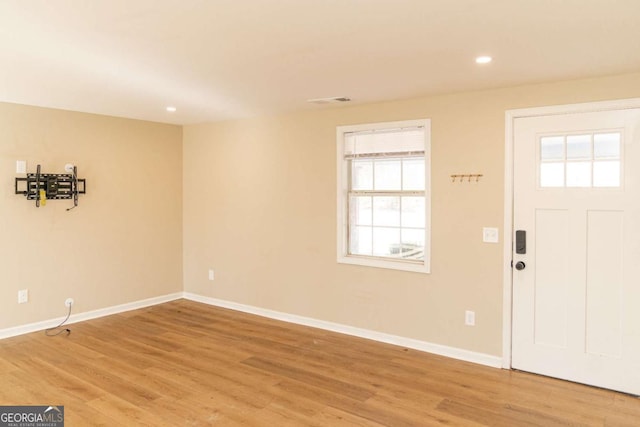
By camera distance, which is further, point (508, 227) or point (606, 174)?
point (508, 227)

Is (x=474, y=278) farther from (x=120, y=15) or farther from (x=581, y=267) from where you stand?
(x=120, y=15)

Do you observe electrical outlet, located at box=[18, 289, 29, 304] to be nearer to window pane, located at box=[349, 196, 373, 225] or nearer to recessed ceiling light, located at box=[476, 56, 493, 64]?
window pane, located at box=[349, 196, 373, 225]

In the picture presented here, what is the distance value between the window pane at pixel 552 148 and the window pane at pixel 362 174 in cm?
160

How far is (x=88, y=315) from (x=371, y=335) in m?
3.19

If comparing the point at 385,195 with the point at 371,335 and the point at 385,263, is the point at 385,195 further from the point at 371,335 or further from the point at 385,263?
the point at 371,335

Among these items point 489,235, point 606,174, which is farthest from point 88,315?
point 606,174

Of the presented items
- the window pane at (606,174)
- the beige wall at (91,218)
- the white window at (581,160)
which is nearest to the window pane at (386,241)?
the white window at (581,160)

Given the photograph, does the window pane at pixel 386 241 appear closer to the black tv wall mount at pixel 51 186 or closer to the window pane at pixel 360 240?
the window pane at pixel 360 240

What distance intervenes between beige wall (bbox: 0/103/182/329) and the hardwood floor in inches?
24.6

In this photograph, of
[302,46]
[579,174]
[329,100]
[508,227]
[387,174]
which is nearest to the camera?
[302,46]

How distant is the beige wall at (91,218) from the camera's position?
454cm

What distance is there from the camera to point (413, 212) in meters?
4.36

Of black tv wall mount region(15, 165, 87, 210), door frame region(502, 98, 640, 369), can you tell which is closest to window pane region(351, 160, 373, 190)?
door frame region(502, 98, 640, 369)

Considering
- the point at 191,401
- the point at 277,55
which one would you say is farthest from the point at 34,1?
the point at 191,401
